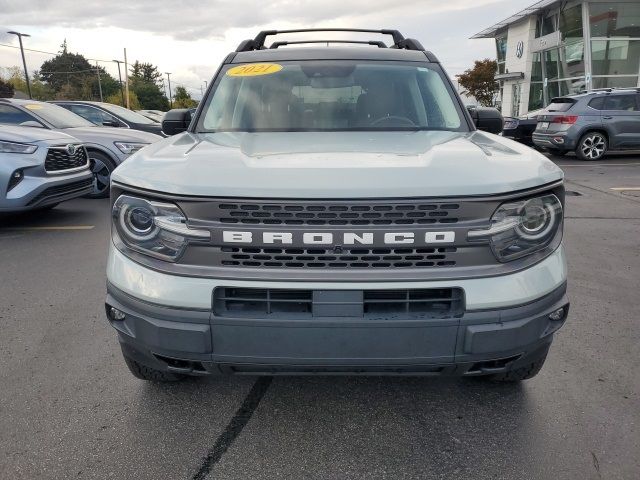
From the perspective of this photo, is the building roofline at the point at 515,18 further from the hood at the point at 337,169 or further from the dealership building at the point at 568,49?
the hood at the point at 337,169

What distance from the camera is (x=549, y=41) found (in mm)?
32250

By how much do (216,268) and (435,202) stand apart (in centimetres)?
85

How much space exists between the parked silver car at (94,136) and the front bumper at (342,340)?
6.33 m

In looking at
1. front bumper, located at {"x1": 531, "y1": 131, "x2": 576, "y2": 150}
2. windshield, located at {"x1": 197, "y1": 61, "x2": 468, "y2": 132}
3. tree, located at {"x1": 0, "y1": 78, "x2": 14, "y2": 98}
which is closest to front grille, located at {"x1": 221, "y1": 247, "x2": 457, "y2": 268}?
windshield, located at {"x1": 197, "y1": 61, "x2": 468, "y2": 132}

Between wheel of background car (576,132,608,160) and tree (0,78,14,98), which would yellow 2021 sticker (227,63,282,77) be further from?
tree (0,78,14,98)

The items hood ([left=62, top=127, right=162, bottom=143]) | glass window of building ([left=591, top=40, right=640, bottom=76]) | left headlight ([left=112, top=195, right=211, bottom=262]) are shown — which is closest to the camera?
left headlight ([left=112, top=195, right=211, bottom=262])

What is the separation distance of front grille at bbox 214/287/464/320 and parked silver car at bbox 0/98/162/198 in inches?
251

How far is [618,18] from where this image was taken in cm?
2741

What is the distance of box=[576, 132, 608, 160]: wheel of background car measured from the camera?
13.1 meters

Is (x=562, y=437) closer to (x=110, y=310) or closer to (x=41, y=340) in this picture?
(x=110, y=310)

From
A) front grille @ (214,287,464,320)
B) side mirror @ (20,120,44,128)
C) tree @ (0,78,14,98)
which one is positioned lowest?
front grille @ (214,287,464,320)

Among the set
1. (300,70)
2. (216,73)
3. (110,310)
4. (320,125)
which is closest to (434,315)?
(110,310)

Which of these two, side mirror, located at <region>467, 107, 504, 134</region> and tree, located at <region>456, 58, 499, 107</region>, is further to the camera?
tree, located at <region>456, 58, 499, 107</region>

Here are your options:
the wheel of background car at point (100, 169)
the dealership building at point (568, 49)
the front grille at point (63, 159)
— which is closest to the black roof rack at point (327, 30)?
the front grille at point (63, 159)
